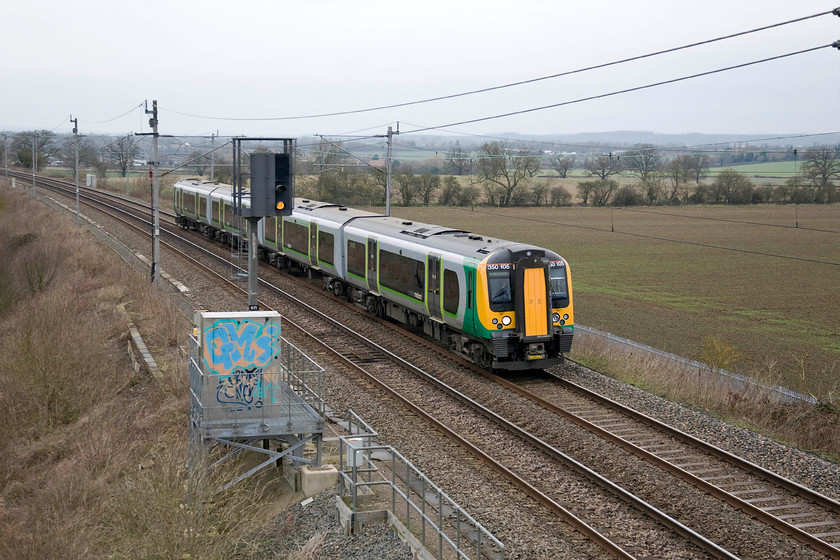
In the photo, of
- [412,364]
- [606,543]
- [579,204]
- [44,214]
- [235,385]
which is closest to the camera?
[606,543]

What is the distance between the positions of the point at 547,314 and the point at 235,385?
7.35m

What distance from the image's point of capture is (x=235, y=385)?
531 inches

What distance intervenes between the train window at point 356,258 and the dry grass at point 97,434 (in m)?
4.99

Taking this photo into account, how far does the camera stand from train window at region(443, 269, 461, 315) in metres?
19.2

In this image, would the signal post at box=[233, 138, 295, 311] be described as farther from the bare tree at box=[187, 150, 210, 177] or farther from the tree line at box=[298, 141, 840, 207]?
the tree line at box=[298, 141, 840, 207]

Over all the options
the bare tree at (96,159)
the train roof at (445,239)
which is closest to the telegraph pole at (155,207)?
the train roof at (445,239)

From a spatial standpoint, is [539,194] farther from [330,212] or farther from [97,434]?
[97,434]

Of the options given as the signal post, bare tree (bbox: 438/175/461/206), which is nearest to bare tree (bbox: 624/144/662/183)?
bare tree (bbox: 438/175/461/206)

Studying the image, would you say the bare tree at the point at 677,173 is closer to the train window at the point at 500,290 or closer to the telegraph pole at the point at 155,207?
the telegraph pole at the point at 155,207

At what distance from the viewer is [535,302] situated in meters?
18.2

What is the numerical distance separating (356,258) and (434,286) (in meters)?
5.56

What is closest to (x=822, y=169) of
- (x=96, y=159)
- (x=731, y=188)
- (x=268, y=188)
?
(x=731, y=188)

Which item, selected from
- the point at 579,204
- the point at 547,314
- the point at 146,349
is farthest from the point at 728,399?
the point at 579,204

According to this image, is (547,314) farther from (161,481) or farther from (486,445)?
(161,481)
